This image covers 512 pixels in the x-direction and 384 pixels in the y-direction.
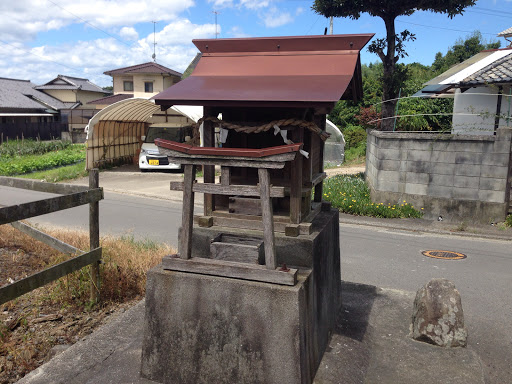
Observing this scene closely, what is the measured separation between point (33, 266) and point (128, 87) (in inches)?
1367

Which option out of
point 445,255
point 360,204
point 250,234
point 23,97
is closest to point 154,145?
point 360,204

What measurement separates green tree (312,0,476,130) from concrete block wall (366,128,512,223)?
4200 mm

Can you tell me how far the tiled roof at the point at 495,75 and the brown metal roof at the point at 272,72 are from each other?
31.0ft

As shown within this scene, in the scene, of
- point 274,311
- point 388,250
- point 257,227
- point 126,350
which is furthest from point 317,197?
point 388,250

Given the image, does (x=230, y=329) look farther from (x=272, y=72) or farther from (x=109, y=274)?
(x=109, y=274)

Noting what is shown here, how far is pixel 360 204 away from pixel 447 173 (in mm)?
2339

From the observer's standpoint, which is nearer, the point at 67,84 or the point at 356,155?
the point at 356,155

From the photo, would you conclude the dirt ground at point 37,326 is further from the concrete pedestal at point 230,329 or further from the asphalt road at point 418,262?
the asphalt road at point 418,262

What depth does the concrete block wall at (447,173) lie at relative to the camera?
10.6m

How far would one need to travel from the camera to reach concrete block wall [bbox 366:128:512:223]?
10.6m

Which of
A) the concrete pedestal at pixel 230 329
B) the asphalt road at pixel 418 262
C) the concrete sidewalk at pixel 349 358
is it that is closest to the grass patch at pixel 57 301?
the concrete sidewalk at pixel 349 358

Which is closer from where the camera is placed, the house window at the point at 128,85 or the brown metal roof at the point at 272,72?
the brown metal roof at the point at 272,72

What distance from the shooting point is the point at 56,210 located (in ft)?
15.5

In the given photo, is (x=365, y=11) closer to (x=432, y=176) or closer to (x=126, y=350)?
(x=432, y=176)
